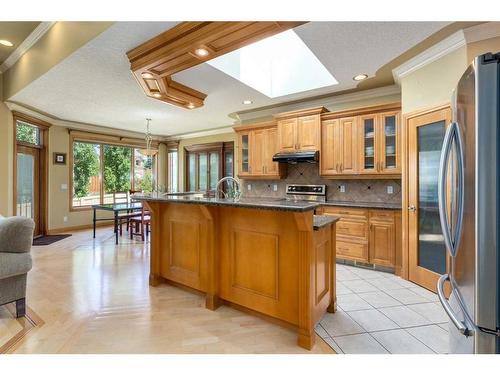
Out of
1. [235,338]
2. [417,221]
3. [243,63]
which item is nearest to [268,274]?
[235,338]

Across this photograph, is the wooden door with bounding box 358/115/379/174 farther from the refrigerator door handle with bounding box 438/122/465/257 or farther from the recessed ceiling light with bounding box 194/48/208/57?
the refrigerator door handle with bounding box 438/122/465/257

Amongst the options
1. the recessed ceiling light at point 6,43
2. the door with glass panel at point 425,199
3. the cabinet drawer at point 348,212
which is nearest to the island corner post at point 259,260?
the door with glass panel at point 425,199

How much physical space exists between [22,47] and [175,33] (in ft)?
10.3

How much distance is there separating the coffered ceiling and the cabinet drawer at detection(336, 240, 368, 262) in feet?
16.8

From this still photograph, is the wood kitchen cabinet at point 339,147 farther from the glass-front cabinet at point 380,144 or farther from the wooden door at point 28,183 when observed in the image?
the wooden door at point 28,183

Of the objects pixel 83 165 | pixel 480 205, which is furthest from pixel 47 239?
pixel 480 205

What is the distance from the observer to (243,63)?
3.71 meters

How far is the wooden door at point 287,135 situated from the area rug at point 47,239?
4904mm

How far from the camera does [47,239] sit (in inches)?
211

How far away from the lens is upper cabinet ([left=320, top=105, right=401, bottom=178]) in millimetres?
3664

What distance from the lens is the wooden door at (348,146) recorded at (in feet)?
12.9

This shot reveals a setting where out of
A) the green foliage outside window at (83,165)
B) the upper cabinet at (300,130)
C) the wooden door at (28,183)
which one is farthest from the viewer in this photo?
the green foliage outside window at (83,165)

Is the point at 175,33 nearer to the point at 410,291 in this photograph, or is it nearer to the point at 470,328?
the point at 470,328
